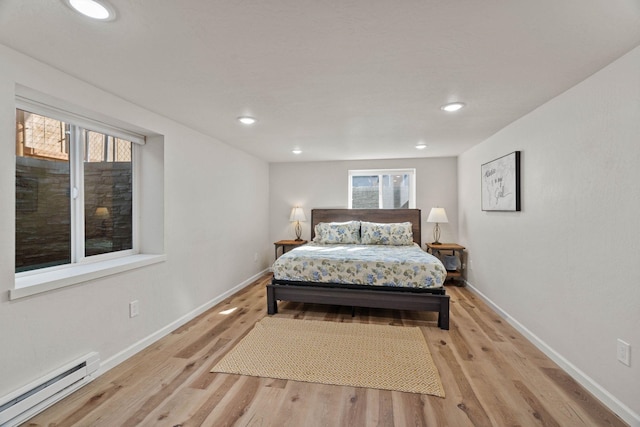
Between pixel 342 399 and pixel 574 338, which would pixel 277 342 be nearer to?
pixel 342 399

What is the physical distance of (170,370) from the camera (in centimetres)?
208

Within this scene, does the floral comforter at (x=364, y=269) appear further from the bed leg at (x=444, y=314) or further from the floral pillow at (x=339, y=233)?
the floral pillow at (x=339, y=233)

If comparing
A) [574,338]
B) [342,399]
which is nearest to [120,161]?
[342,399]

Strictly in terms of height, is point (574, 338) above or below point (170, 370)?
above

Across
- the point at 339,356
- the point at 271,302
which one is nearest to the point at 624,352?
the point at 339,356

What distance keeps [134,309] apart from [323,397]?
1.73 metres

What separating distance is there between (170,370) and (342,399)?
1.31 m

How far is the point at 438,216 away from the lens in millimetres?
4438

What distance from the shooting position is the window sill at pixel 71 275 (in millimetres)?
1620

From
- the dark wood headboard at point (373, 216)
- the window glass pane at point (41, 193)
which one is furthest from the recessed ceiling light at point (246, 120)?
the dark wood headboard at point (373, 216)

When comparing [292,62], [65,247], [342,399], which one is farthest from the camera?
[65,247]

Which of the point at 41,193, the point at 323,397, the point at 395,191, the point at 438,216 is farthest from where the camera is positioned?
the point at 395,191

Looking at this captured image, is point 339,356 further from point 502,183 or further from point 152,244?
point 502,183

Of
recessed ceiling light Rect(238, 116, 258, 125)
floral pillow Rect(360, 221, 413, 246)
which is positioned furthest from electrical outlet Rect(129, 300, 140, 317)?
floral pillow Rect(360, 221, 413, 246)
